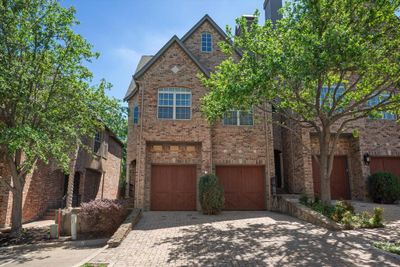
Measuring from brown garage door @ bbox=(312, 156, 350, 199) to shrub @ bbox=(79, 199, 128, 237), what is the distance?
11.8 metres

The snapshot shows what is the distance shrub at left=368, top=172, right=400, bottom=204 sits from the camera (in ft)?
47.7

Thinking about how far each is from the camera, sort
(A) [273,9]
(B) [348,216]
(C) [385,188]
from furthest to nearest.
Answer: (A) [273,9] → (C) [385,188] → (B) [348,216]

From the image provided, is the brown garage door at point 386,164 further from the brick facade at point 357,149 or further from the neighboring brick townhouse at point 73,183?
the neighboring brick townhouse at point 73,183

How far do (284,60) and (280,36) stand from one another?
78.2 inches

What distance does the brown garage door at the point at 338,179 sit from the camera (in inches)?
655

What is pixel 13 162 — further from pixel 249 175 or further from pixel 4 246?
pixel 249 175

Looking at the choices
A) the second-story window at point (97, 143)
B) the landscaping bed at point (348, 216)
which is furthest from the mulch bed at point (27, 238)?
the landscaping bed at point (348, 216)

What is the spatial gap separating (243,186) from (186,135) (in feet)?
14.6

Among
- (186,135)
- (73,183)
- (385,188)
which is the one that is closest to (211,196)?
(186,135)

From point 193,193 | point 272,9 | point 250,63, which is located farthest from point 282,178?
point 272,9

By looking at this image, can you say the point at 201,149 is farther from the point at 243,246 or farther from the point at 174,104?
the point at 243,246

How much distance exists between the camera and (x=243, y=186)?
1571cm

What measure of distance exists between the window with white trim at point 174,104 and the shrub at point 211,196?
4.04 meters

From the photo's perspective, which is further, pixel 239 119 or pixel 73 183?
pixel 73 183
